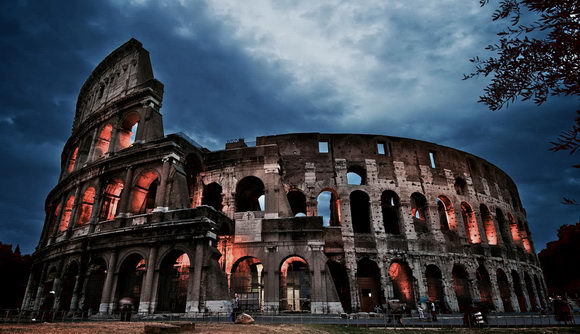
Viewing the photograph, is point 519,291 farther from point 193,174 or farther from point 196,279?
point 193,174

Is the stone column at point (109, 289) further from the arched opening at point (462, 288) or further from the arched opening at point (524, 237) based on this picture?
the arched opening at point (524, 237)

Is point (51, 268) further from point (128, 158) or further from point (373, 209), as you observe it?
point (373, 209)

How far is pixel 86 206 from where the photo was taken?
21000 millimetres

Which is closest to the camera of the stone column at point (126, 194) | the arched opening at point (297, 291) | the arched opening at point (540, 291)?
the arched opening at point (297, 291)

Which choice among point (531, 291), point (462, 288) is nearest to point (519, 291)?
point (531, 291)

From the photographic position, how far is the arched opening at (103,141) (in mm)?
22595

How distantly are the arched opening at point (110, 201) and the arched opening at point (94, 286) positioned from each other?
2.86 meters

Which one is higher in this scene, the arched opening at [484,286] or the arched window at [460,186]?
the arched window at [460,186]

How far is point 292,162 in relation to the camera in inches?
844

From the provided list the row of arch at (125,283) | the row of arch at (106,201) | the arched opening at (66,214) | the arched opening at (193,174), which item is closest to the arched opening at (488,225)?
the arched opening at (193,174)

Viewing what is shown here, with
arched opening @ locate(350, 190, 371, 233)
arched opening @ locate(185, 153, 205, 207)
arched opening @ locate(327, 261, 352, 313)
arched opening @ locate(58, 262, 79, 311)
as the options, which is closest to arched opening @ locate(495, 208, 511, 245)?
arched opening @ locate(350, 190, 371, 233)

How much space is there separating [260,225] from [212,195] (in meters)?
5.77

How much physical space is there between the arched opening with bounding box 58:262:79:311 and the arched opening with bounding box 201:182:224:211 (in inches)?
328

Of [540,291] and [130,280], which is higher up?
[130,280]
